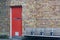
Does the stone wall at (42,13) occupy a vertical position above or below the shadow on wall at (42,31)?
above

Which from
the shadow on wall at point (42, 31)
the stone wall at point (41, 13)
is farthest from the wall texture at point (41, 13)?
the shadow on wall at point (42, 31)

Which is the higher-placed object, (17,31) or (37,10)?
(37,10)

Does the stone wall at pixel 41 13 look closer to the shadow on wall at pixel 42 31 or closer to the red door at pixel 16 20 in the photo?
the shadow on wall at pixel 42 31

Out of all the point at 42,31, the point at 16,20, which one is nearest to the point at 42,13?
the point at 42,31

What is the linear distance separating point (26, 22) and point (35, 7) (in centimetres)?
99

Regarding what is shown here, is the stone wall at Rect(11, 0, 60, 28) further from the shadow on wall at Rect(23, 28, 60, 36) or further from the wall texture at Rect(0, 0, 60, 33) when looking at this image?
the shadow on wall at Rect(23, 28, 60, 36)

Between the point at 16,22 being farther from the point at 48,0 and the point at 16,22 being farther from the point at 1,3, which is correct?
the point at 48,0

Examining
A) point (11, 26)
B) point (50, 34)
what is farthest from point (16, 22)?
point (50, 34)

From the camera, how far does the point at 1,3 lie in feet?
40.3

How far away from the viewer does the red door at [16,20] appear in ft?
39.5

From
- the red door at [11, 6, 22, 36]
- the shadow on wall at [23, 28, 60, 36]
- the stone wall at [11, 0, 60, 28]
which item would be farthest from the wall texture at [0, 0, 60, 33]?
the red door at [11, 6, 22, 36]

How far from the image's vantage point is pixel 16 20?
39.7 feet

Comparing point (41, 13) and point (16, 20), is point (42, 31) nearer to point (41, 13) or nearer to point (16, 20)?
point (41, 13)

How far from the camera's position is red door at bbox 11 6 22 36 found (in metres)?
12.0
